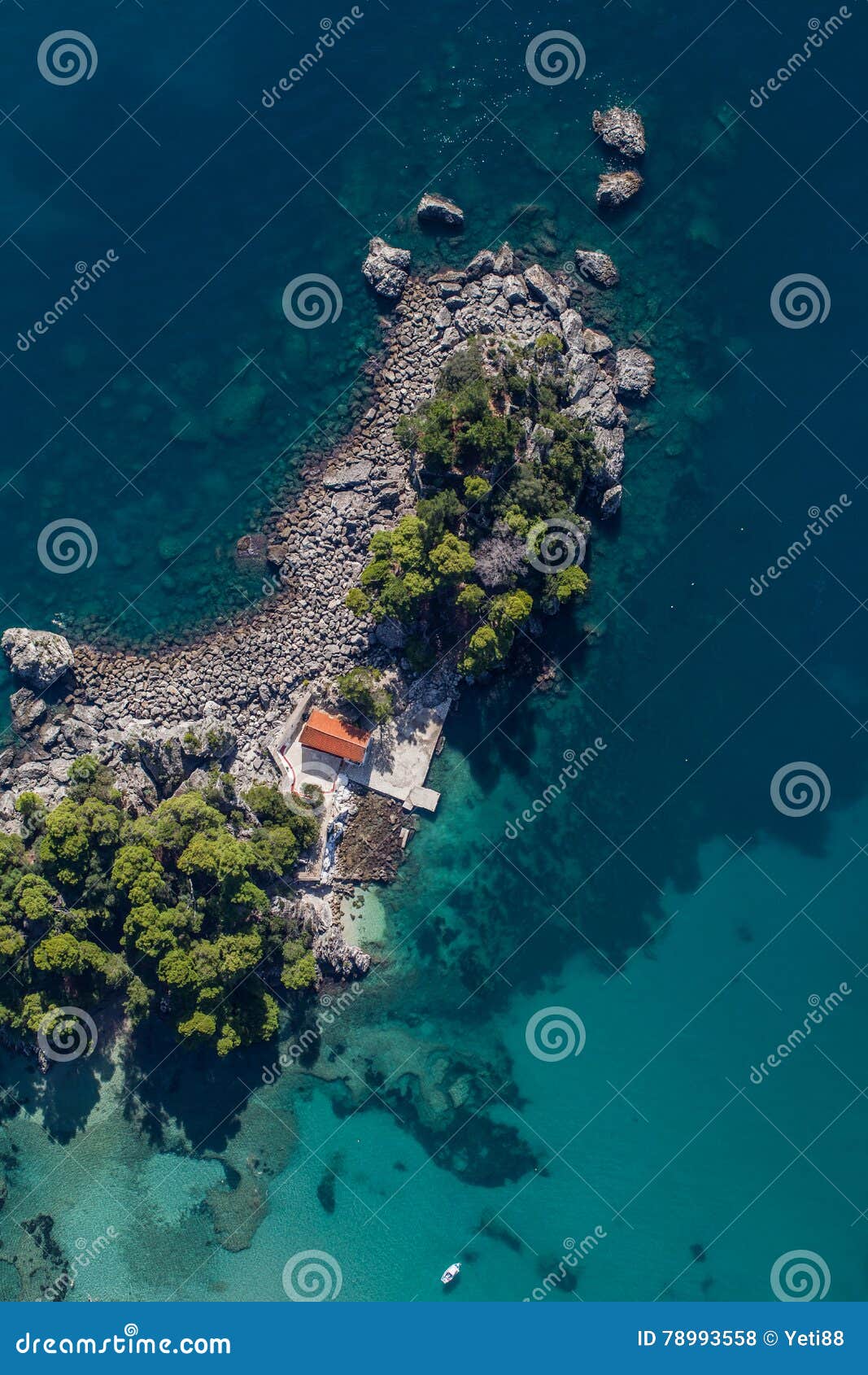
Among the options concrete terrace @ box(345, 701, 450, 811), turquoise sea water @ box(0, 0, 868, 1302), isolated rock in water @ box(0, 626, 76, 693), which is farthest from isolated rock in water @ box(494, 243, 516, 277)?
isolated rock in water @ box(0, 626, 76, 693)

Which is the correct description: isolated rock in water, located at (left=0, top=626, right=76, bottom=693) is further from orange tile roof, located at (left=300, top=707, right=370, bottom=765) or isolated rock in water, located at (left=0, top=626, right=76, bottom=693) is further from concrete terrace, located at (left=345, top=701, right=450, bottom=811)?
concrete terrace, located at (left=345, top=701, right=450, bottom=811)

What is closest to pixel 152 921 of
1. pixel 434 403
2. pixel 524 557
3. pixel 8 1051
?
pixel 8 1051

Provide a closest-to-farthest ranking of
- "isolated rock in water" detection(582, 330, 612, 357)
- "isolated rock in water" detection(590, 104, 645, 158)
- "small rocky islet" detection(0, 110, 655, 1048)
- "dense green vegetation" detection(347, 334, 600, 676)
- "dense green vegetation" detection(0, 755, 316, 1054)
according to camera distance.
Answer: "dense green vegetation" detection(0, 755, 316, 1054) → "dense green vegetation" detection(347, 334, 600, 676) → "small rocky islet" detection(0, 110, 655, 1048) → "isolated rock in water" detection(590, 104, 645, 158) → "isolated rock in water" detection(582, 330, 612, 357)

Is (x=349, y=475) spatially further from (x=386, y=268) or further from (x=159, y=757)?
(x=159, y=757)

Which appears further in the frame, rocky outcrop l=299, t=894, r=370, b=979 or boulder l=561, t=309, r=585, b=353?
boulder l=561, t=309, r=585, b=353

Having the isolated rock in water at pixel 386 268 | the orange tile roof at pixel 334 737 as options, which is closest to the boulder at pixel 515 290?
the isolated rock in water at pixel 386 268

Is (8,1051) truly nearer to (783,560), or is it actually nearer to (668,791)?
(668,791)
